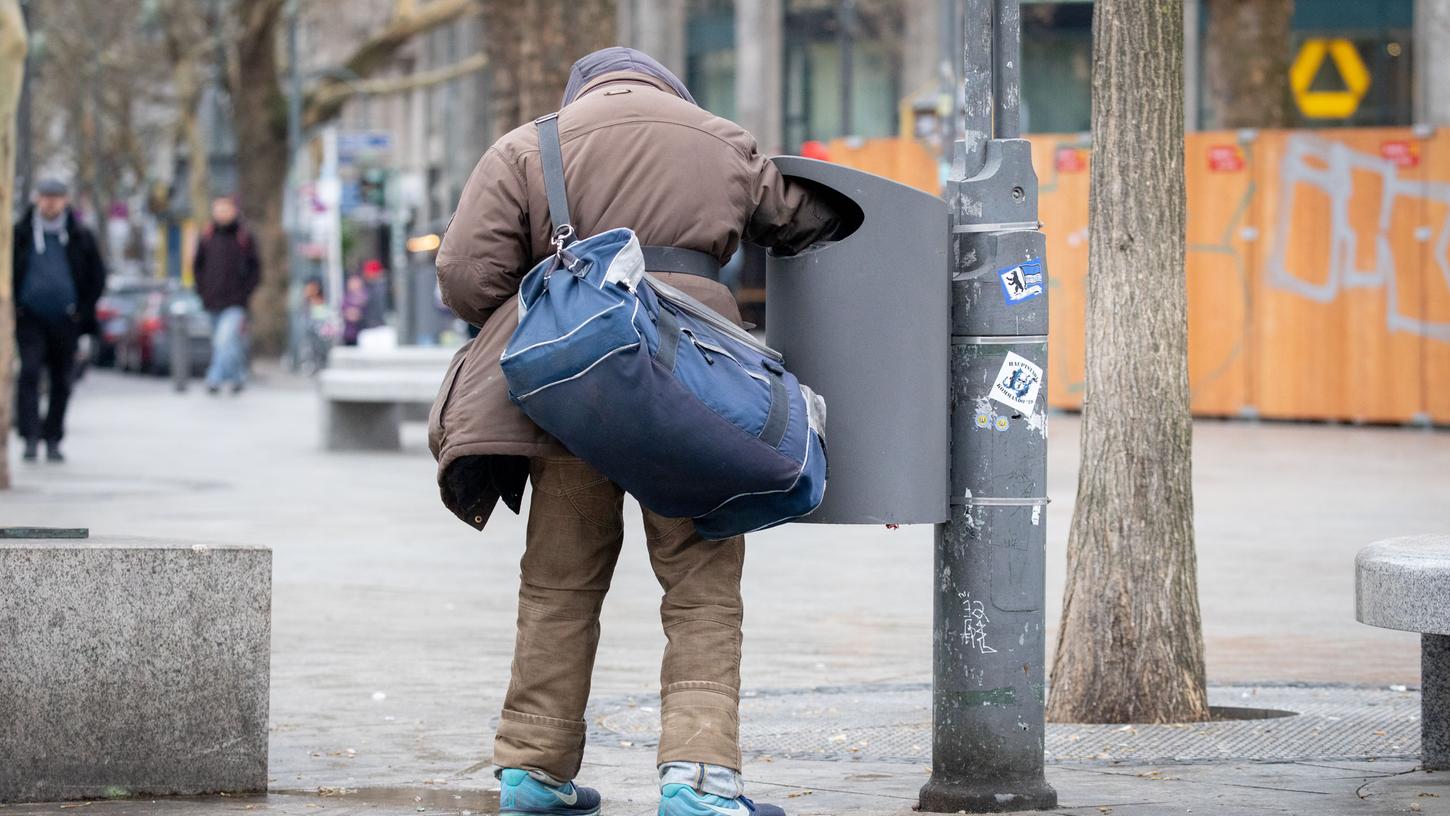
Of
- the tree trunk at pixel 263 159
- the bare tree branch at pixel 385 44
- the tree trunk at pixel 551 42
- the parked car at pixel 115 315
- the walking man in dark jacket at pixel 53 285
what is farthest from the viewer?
the tree trunk at pixel 263 159

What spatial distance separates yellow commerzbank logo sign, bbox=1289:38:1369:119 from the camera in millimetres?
38250

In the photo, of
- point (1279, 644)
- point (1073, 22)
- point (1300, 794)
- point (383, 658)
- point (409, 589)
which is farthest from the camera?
point (1073, 22)

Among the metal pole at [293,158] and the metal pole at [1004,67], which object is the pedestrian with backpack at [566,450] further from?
the metal pole at [293,158]

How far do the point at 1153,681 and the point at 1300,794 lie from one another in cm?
100

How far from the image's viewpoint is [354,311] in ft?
110

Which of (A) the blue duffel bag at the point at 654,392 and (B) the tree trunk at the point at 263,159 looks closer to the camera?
(A) the blue duffel bag at the point at 654,392

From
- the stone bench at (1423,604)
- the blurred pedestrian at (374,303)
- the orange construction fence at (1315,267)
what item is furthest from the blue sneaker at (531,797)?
the blurred pedestrian at (374,303)

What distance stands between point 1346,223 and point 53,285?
1025cm

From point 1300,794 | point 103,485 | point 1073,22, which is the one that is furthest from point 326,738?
point 1073,22

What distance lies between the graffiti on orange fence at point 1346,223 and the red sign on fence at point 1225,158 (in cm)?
36

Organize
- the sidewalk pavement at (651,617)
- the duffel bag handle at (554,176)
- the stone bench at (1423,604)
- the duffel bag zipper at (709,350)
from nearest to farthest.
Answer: the duffel bag zipper at (709,350)
the duffel bag handle at (554,176)
the stone bench at (1423,604)
the sidewalk pavement at (651,617)

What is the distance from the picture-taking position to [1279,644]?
26.3ft

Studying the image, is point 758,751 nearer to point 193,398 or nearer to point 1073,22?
point 193,398

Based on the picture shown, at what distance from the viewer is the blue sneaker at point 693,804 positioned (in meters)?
4.41
